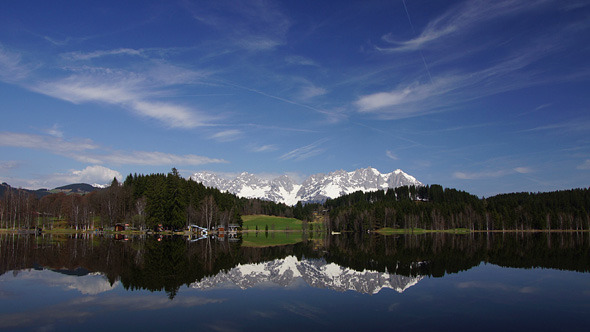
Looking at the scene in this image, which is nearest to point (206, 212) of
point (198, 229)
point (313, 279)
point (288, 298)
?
point (198, 229)

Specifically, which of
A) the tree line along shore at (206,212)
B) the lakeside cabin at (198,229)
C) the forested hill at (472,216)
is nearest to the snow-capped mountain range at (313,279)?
the tree line along shore at (206,212)

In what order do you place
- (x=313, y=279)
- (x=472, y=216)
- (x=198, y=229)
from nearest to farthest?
(x=313, y=279) → (x=198, y=229) → (x=472, y=216)

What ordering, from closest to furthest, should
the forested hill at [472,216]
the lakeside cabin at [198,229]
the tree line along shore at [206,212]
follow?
the tree line along shore at [206,212]
the lakeside cabin at [198,229]
the forested hill at [472,216]

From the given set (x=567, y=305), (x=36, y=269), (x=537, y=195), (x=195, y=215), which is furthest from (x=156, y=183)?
(x=537, y=195)

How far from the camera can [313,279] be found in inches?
1105

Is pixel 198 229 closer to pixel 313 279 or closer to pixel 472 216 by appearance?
pixel 313 279

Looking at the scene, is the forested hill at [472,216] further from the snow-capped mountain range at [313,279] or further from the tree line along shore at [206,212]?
the snow-capped mountain range at [313,279]

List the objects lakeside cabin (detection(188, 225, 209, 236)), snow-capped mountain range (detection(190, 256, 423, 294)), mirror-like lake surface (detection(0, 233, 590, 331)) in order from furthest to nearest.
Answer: lakeside cabin (detection(188, 225, 209, 236)), snow-capped mountain range (detection(190, 256, 423, 294)), mirror-like lake surface (detection(0, 233, 590, 331))

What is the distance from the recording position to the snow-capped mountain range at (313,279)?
77.9 ft

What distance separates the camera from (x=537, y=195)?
655 feet

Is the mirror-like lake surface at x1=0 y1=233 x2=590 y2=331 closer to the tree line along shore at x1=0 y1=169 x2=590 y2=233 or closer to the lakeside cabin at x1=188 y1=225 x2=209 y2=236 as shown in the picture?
the tree line along shore at x1=0 y1=169 x2=590 y2=233

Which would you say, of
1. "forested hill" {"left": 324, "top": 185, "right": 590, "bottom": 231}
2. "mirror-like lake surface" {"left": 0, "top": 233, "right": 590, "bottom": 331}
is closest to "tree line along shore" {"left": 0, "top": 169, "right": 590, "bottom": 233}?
"forested hill" {"left": 324, "top": 185, "right": 590, "bottom": 231}

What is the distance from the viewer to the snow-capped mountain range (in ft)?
77.9

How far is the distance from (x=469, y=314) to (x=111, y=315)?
15.0 metres
